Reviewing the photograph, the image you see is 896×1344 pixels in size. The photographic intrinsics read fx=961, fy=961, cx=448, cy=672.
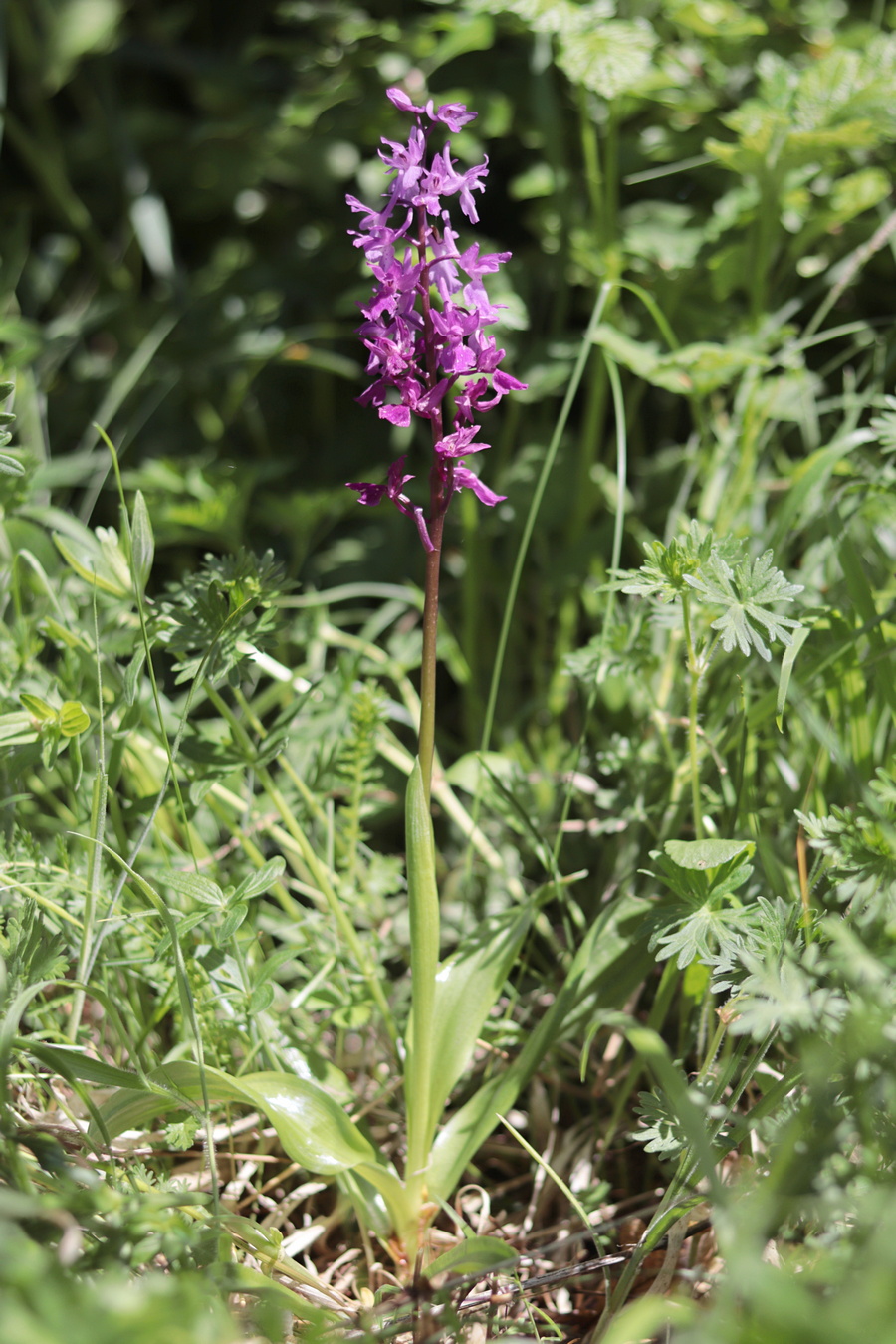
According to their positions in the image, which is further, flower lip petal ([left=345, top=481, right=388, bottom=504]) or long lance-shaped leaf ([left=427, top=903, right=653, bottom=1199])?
long lance-shaped leaf ([left=427, top=903, right=653, bottom=1199])

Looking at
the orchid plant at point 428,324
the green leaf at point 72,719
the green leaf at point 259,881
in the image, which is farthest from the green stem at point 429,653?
the green leaf at point 72,719

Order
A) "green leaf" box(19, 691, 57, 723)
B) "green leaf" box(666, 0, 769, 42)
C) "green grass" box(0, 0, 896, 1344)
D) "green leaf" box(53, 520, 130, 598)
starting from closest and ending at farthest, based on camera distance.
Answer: "green grass" box(0, 0, 896, 1344)
"green leaf" box(19, 691, 57, 723)
"green leaf" box(53, 520, 130, 598)
"green leaf" box(666, 0, 769, 42)

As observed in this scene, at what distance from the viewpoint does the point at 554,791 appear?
1636 mm

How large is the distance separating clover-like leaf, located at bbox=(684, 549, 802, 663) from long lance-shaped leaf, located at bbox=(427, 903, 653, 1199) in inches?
18.3

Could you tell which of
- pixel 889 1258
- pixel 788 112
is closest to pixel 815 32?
pixel 788 112

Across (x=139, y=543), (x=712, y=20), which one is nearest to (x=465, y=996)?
(x=139, y=543)

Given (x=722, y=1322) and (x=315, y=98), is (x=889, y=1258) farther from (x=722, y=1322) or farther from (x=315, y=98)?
(x=315, y=98)

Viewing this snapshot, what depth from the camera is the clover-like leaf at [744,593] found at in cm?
105

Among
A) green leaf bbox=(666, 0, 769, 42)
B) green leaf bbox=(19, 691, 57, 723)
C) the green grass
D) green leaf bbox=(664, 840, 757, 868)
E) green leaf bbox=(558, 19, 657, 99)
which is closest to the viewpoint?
the green grass

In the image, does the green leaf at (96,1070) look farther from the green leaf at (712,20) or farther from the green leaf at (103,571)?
the green leaf at (712,20)

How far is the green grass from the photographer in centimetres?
94

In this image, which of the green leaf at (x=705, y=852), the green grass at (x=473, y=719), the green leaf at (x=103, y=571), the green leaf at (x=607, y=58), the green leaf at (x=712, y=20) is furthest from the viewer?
the green leaf at (x=712, y=20)

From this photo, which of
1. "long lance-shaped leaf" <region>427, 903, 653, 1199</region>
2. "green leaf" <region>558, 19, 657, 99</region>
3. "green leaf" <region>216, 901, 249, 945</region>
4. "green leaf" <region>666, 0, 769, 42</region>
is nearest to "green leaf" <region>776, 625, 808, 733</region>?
"long lance-shaped leaf" <region>427, 903, 653, 1199</region>

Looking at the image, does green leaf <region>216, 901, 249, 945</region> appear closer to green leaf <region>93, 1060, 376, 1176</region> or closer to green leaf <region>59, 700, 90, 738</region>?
green leaf <region>93, 1060, 376, 1176</region>
